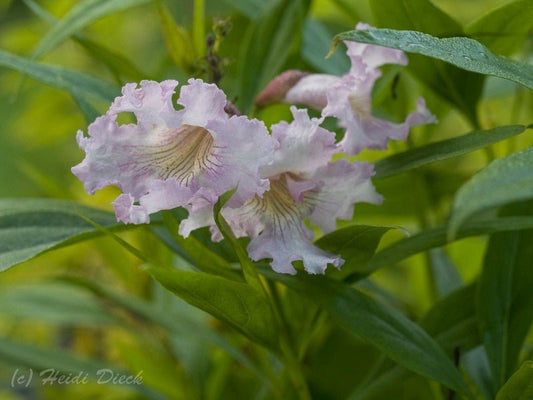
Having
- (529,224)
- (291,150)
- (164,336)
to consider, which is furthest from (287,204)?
(164,336)

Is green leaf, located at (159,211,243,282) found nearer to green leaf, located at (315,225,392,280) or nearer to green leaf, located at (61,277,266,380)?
green leaf, located at (315,225,392,280)

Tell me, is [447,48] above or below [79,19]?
below

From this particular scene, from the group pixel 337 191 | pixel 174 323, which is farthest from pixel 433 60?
pixel 174 323

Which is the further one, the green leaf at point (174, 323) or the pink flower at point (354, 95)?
the green leaf at point (174, 323)

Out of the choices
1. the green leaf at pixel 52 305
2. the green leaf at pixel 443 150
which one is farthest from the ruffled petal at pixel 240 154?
the green leaf at pixel 52 305

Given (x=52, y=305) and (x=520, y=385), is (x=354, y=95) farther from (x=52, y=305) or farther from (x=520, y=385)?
(x=52, y=305)

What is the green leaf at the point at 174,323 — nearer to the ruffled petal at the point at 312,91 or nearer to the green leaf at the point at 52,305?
the green leaf at the point at 52,305
